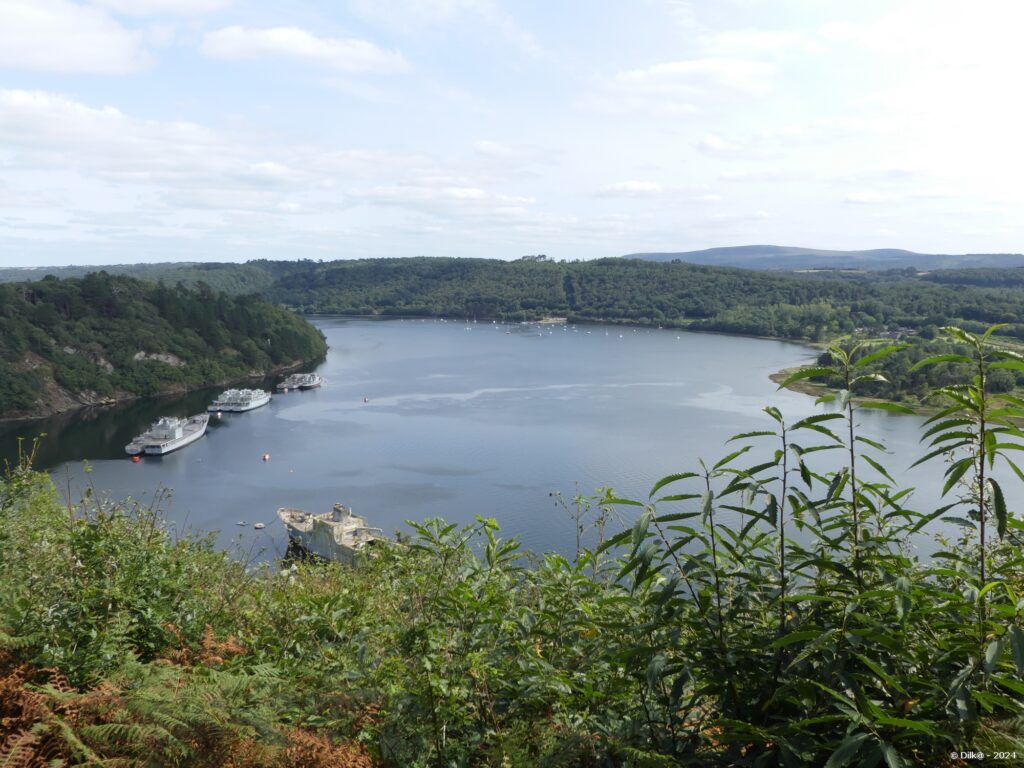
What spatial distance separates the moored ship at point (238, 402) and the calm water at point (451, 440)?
2.34 feet

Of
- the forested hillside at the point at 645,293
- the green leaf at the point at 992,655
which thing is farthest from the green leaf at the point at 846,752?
the forested hillside at the point at 645,293

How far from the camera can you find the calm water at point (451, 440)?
21.6 meters

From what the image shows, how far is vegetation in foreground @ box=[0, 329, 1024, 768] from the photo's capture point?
52.5 inches

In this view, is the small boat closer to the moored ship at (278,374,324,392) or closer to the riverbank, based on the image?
the riverbank

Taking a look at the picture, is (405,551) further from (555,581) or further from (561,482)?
(561,482)

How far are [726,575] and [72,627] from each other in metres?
2.02

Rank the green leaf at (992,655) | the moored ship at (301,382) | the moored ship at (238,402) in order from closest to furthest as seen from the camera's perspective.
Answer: the green leaf at (992,655) → the moored ship at (238,402) → the moored ship at (301,382)

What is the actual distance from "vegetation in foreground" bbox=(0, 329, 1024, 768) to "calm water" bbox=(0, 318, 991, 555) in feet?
29.8

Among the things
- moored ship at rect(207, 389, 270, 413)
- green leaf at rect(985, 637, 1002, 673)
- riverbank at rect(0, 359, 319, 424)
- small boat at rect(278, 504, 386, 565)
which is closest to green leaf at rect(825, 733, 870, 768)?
green leaf at rect(985, 637, 1002, 673)

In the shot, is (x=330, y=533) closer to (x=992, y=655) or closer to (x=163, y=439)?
(x=992, y=655)

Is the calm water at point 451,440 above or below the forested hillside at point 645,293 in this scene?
below

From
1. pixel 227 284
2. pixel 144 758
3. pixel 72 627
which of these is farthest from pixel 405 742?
pixel 227 284

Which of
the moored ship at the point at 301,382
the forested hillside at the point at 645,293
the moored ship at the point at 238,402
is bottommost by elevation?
the moored ship at the point at 238,402

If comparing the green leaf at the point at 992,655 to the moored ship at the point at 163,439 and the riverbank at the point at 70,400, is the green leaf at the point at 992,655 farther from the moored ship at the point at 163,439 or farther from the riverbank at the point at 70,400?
the riverbank at the point at 70,400
